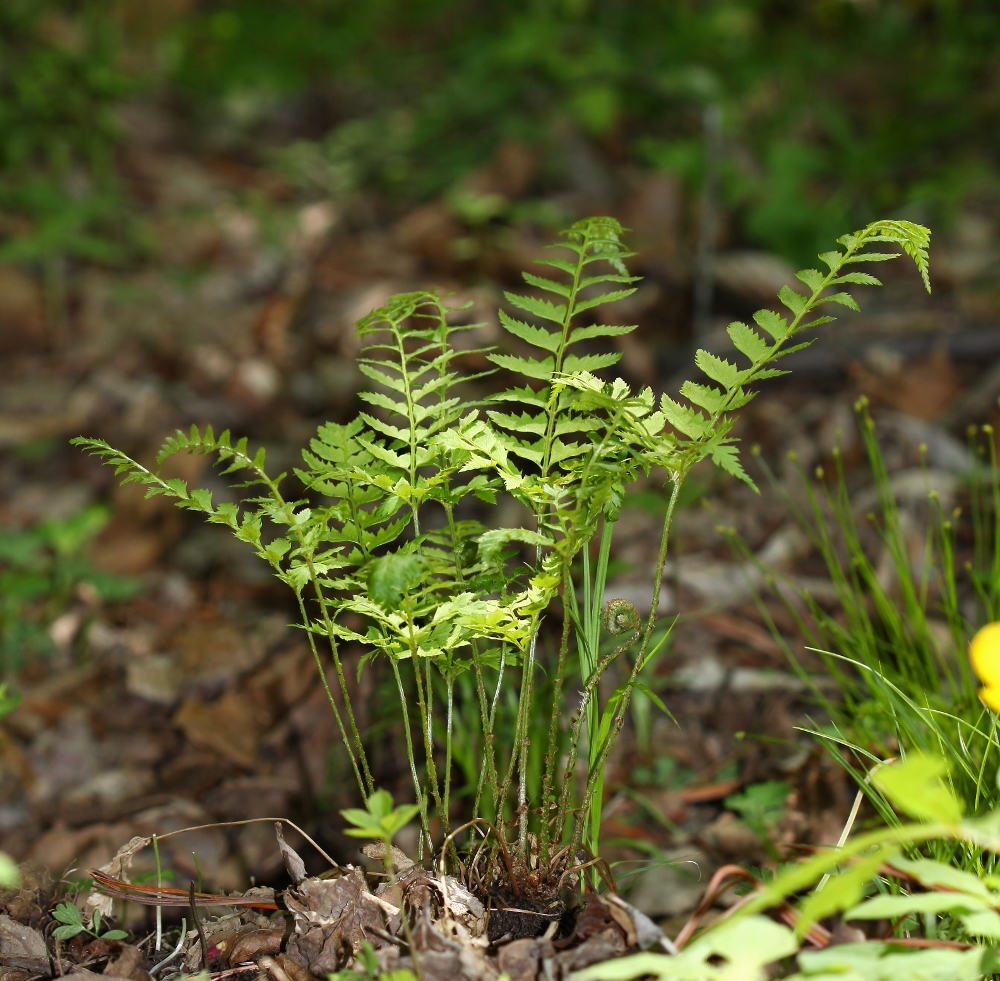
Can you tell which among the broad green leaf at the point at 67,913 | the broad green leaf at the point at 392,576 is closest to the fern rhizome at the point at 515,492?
the broad green leaf at the point at 392,576

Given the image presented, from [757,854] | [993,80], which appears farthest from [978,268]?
[757,854]

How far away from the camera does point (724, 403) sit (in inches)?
41.4

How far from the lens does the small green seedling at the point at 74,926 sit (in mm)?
1178

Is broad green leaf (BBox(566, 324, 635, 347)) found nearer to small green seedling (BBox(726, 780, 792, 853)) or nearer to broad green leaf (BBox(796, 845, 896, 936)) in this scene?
broad green leaf (BBox(796, 845, 896, 936))

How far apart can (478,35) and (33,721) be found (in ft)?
17.6

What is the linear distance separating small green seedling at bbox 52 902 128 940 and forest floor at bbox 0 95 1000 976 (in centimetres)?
10

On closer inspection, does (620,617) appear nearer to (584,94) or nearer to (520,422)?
(520,422)

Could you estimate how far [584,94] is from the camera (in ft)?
15.9

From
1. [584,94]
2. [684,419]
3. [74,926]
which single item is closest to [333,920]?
[74,926]

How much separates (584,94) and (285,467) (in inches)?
115

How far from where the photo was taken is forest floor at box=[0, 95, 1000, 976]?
1975 mm

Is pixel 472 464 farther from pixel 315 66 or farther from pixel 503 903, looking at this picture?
pixel 315 66

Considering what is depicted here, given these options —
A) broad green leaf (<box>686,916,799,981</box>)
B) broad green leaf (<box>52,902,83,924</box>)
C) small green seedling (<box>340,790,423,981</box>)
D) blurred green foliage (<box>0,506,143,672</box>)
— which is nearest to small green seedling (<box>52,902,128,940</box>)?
broad green leaf (<box>52,902,83,924</box>)

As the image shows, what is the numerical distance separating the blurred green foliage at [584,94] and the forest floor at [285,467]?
1.01ft
